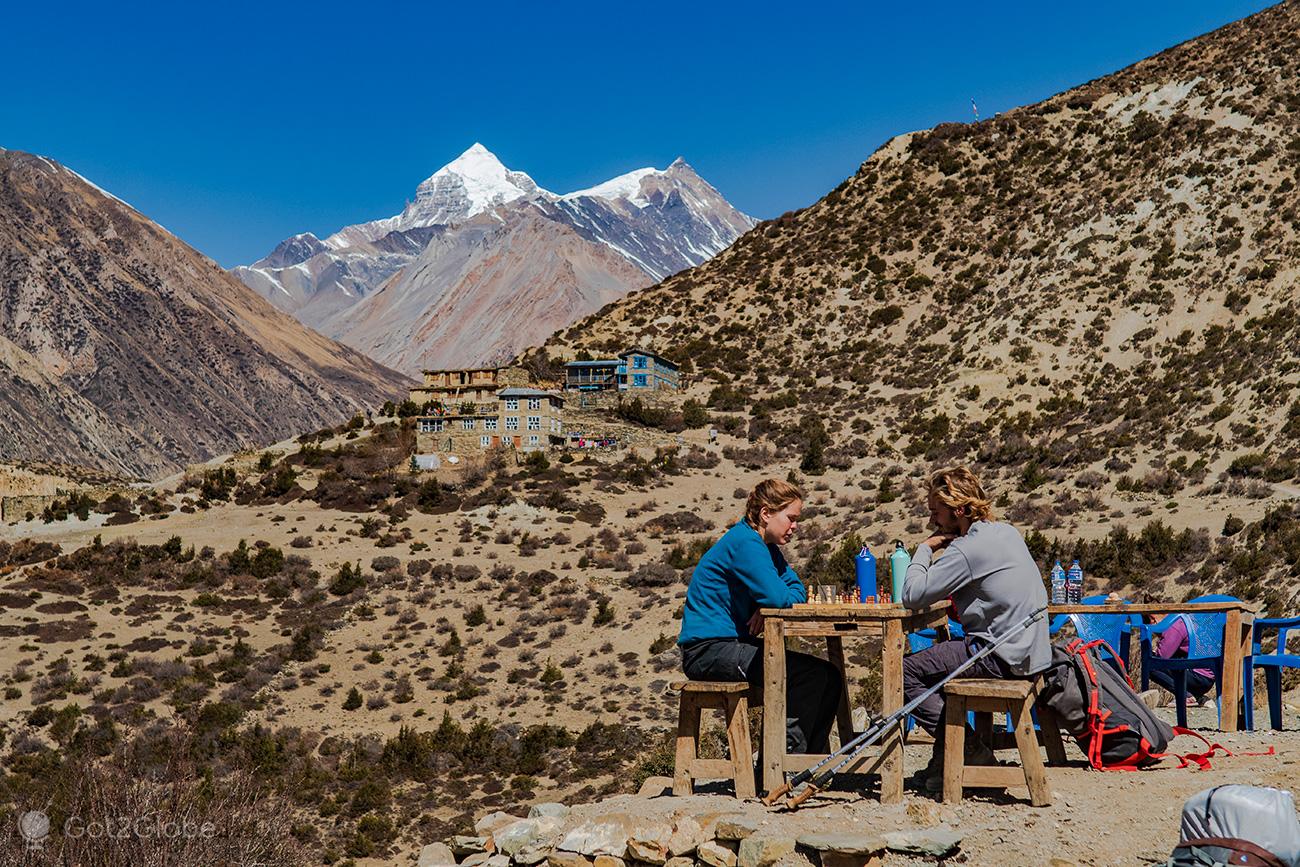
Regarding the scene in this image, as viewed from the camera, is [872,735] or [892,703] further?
[892,703]

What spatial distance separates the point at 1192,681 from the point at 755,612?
481 centimetres

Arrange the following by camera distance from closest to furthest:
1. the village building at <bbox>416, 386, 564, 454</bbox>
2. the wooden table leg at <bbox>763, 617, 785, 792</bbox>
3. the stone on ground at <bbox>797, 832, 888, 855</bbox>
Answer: the stone on ground at <bbox>797, 832, 888, 855</bbox> → the wooden table leg at <bbox>763, 617, 785, 792</bbox> → the village building at <bbox>416, 386, 564, 454</bbox>

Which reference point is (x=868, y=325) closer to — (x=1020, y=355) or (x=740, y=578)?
(x=1020, y=355)

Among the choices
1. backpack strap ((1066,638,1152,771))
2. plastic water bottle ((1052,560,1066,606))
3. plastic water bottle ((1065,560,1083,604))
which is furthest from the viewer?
plastic water bottle ((1065,560,1083,604))

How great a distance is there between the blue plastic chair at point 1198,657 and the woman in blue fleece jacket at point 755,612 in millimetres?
3387

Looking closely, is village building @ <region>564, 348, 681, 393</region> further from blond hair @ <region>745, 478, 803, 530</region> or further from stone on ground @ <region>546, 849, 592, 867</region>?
stone on ground @ <region>546, 849, 592, 867</region>

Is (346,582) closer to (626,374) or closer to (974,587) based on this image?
(626,374)

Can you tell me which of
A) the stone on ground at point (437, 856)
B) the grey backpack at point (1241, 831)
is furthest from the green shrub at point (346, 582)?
the grey backpack at point (1241, 831)

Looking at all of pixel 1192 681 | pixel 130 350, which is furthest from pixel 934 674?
pixel 130 350

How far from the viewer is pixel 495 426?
161 feet

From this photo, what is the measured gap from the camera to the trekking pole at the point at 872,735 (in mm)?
6227

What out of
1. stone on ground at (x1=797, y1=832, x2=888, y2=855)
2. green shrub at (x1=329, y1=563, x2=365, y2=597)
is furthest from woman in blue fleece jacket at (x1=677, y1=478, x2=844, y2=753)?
green shrub at (x1=329, y1=563, x2=365, y2=597)

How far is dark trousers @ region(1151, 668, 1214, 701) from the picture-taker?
30.0ft

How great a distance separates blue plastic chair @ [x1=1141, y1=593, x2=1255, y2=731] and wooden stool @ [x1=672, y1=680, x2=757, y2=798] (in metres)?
3.89
